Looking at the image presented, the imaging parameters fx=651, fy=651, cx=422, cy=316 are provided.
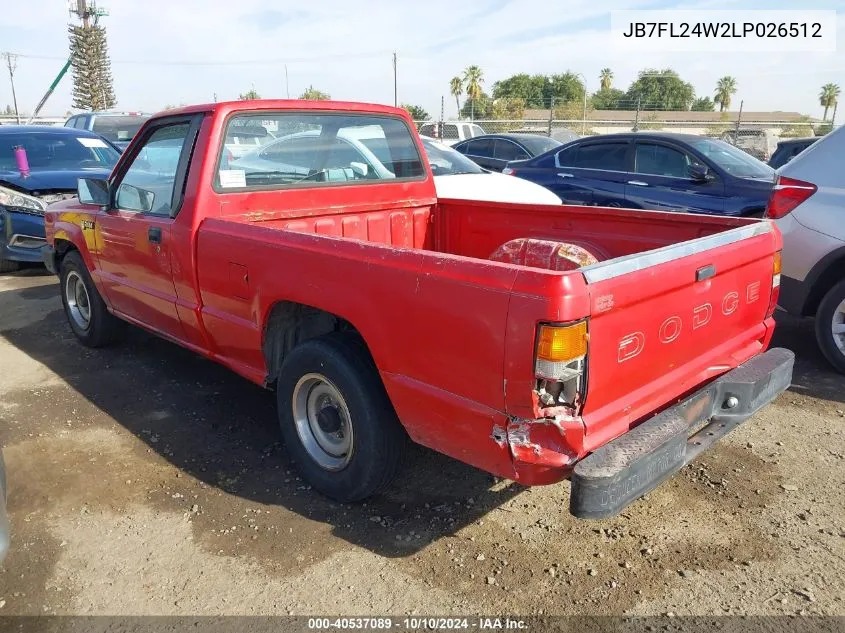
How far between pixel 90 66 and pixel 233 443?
208 feet

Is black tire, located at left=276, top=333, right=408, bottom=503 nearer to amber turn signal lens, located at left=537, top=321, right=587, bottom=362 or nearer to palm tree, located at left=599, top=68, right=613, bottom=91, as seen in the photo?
amber turn signal lens, located at left=537, top=321, right=587, bottom=362

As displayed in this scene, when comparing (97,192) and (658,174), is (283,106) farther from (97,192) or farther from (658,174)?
(658,174)

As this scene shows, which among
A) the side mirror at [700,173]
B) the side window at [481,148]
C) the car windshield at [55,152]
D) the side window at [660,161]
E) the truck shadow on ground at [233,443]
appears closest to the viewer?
the truck shadow on ground at [233,443]

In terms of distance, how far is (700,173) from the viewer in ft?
24.1

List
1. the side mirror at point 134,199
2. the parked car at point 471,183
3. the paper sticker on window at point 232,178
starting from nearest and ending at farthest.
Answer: the paper sticker on window at point 232,178, the side mirror at point 134,199, the parked car at point 471,183

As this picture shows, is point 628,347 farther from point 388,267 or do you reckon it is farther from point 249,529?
point 249,529

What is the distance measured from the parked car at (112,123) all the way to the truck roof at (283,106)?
32.1 ft

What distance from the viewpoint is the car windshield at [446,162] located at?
777cm

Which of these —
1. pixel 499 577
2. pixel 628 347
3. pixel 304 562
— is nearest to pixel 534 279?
pixel 628 347

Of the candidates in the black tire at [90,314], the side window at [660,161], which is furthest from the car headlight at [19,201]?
the side window at [660,161]

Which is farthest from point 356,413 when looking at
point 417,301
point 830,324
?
point 830,324

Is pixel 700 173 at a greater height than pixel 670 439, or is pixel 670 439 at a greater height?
pixel 700 173

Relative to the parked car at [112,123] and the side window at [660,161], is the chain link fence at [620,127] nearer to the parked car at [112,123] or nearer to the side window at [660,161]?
the side window at [660,161]

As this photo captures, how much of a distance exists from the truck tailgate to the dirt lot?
677 millimetres
